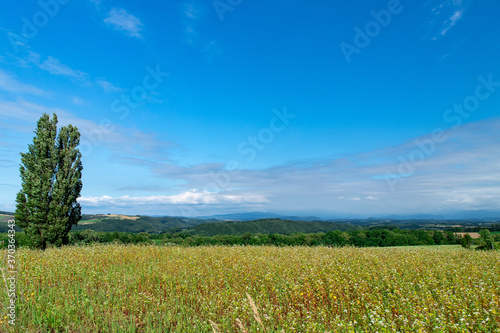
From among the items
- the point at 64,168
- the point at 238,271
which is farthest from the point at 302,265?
the point at 64,168

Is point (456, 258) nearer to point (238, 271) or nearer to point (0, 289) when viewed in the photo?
point (238, 271)

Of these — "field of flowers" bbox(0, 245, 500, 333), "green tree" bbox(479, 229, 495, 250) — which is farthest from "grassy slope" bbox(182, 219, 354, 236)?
"field of flowers" bbox(0, 245, 500, 333)

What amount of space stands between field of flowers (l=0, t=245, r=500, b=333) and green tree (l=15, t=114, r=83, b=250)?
9311mm

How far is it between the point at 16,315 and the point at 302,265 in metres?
8.83

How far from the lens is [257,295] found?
730 centimetres

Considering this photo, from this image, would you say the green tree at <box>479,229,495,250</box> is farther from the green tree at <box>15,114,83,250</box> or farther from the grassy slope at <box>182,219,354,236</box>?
the grassy slope at <box>182,219,354,236</box>

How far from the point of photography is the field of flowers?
5.53 meters

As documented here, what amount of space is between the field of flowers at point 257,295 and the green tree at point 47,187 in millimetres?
9311

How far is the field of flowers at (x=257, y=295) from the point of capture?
18.1ft

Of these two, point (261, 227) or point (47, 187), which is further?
point (261, 227)

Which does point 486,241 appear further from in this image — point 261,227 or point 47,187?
point 261,227

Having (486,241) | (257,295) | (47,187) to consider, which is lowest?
(486,241)

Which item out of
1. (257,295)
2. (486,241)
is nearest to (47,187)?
(257,295)

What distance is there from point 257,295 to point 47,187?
819 inches
